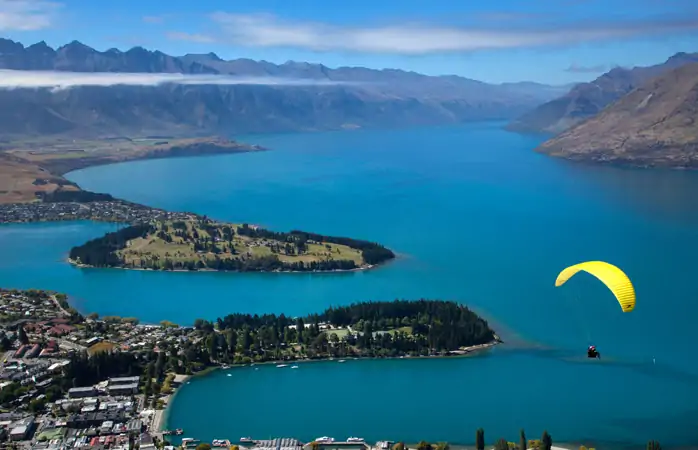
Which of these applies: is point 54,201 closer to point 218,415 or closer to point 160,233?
point 160,233

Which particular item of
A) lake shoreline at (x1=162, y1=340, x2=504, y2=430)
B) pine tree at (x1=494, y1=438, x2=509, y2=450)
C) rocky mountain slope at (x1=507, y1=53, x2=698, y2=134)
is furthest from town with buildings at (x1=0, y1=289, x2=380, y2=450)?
rocky mountain slope at (x1=507, y1=53, x2=698, y2=134)

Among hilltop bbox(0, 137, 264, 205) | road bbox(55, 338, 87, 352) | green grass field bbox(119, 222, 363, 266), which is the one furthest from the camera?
hilltop bbox(0, 137, 264, 205)

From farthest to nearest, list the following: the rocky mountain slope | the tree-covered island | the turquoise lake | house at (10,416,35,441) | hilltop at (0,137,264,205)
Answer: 1. the rocky mountain slope
2. hilltop at (0,137,264,205)
3. the tree-covered island
4. the turquoise lake
5. house at (10,416,35,441)

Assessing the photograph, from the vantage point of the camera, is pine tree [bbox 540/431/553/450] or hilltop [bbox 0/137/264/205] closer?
pine tree [bbox 540/431/553/450]

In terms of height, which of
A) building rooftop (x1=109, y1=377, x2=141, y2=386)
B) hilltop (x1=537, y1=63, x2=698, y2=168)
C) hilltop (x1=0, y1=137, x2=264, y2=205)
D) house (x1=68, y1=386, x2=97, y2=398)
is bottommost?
house (x1=68, y1=386, x2=97, y2=398)

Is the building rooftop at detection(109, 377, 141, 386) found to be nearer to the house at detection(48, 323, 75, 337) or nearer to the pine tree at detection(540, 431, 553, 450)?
the house at detection(48, 323, 75, 337)

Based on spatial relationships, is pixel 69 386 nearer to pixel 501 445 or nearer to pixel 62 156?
pixel 501 445
